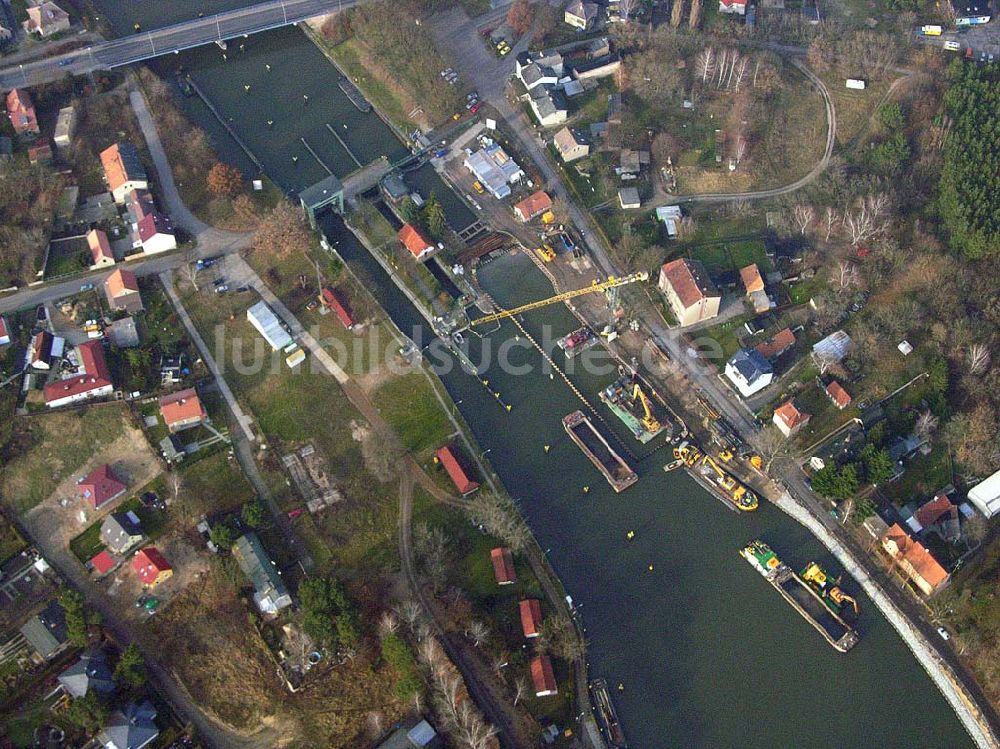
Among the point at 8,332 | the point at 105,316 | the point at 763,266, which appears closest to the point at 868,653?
the point at 763,266

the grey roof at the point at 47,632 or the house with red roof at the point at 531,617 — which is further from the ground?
the grey roof at the point at 47,632

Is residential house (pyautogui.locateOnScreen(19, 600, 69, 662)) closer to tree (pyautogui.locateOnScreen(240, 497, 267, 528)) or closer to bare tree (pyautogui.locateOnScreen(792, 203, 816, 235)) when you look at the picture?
tree (pyautogui.locateOnScreen(240, 497, 267, 528))

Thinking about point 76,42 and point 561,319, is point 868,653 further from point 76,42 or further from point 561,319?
point 76,42

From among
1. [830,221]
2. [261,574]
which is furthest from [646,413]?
[261,574]

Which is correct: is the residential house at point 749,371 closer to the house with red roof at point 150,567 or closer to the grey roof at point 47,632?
the house with red roof at point 150,567

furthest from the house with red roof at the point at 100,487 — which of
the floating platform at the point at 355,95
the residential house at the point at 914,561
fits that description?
the residential house at the point at 914,561

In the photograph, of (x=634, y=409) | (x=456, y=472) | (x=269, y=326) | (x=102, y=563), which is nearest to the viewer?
(x=102, y=563)

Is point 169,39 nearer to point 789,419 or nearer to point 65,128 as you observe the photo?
point 65,128

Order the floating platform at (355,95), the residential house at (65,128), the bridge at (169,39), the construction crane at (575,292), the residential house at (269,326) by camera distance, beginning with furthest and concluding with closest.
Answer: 1. the floating platform at (355,95)
2. the bridge at (169,39)
3. the residential house at (65,128)
4. the construction crane at (575,292)
5. the residential house at (269,326)
